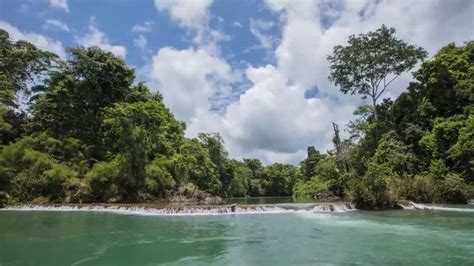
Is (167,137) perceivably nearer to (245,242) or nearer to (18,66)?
(18,66)

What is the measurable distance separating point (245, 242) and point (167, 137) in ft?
100

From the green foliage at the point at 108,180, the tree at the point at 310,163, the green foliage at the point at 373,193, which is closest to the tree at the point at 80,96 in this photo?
the green foliage at the point at 108,180

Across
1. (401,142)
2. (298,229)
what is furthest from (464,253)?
(401,142)

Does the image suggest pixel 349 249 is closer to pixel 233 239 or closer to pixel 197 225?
pixel 233 239

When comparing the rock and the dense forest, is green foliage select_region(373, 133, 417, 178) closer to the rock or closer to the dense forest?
the dense forest

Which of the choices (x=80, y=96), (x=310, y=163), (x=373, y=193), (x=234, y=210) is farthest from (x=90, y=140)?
(x=310, y=163)

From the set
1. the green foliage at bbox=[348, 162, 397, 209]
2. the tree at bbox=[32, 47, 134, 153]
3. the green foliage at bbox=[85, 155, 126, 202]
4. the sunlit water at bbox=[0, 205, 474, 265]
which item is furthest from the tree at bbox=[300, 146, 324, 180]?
the sunlit water at bbox=[0, 205, 474, 265]

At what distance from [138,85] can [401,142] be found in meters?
29.3

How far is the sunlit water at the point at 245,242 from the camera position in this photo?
10.1m

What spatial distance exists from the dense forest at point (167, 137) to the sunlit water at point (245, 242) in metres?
9.40

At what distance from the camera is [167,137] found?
139 ft

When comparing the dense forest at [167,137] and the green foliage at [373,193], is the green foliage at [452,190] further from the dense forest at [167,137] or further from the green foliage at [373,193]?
the green foliage at [373,193]

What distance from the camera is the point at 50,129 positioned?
39.5 metres

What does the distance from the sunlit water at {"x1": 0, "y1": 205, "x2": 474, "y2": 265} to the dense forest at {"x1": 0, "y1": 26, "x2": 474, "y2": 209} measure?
30.8 ft
